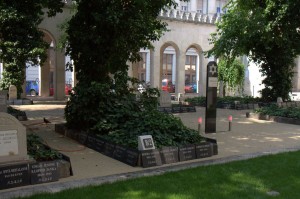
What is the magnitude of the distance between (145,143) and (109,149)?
117 cm

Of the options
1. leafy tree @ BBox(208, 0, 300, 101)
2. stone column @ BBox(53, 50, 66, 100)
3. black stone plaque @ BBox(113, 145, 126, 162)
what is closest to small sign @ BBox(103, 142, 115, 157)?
black stone plaque @ BBox(113, 145, 126, 162)

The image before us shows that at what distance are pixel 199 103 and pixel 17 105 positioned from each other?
33.7ft

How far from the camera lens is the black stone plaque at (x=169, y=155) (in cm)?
770

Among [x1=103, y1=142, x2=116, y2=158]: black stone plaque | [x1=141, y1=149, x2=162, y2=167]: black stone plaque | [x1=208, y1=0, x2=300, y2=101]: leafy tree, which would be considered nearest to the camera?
[x1=141, y1=149, x2=162, y2=167]: black stone plaque

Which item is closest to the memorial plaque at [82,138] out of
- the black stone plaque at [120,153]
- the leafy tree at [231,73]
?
the black stone plaque at [120,153]

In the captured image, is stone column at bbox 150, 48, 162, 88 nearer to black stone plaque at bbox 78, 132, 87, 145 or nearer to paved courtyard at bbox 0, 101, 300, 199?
paved courtyard at bbox 0, 101, 300, 199

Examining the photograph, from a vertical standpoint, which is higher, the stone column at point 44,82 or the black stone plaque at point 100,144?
the stone column at point 44,82

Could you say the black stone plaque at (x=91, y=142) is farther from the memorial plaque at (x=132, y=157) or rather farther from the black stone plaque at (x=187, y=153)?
the black stone plaque at (x=187, y=153)

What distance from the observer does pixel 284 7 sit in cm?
1658

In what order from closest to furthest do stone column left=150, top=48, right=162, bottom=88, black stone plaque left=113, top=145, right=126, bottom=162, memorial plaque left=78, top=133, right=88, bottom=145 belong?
black stone plaque left=113, top=145, right=126, bottom=162, memorial plaque left=78, top=133, right=88, bottom=145, stone column left=150, top=48, right=162, bottom=88

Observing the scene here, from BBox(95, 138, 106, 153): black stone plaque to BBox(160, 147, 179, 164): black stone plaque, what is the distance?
1.62 meters

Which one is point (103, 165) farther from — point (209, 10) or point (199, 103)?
point (209, 10)

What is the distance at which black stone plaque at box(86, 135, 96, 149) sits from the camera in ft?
29.9

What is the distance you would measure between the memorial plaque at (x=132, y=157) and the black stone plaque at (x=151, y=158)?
0.15 metres
